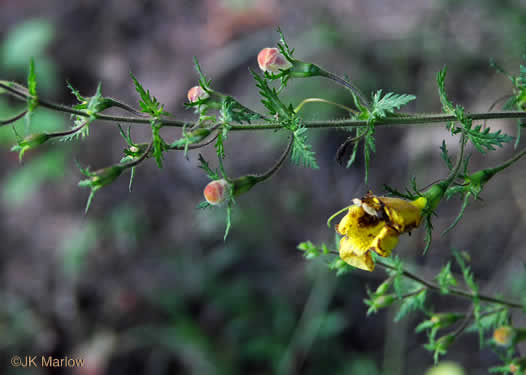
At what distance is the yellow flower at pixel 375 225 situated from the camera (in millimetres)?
1455

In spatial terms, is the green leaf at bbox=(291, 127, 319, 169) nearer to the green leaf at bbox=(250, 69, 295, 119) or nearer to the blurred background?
the green leaf at bbox=(250, 69, 295, 119)

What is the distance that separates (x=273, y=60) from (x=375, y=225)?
2.04 feet

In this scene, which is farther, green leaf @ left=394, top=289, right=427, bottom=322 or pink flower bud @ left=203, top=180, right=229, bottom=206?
green leaf @ left=394, top=289, right=427, bottom=322

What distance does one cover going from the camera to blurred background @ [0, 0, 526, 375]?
12.8 feet

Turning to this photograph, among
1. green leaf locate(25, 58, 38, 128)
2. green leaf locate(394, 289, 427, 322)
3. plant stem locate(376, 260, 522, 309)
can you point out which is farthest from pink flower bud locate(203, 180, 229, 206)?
green leaf locate(394, 289, 427, 322)

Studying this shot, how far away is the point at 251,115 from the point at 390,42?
3.47 m

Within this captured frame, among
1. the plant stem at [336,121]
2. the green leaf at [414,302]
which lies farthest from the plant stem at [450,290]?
the plant stem at [336,121]

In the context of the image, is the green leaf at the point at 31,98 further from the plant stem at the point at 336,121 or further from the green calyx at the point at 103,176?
the green calyx at the point at 103,176

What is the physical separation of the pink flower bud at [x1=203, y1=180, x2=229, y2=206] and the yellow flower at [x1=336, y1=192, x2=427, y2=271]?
0.37 meters

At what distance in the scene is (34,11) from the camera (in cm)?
696

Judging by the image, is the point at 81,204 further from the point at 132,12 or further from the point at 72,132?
the point at 72,132

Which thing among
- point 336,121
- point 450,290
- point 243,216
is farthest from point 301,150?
point 243,216

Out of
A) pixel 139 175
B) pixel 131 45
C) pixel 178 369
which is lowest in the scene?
pixel 178 369

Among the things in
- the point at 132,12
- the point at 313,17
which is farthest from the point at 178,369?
the point at 132,12
